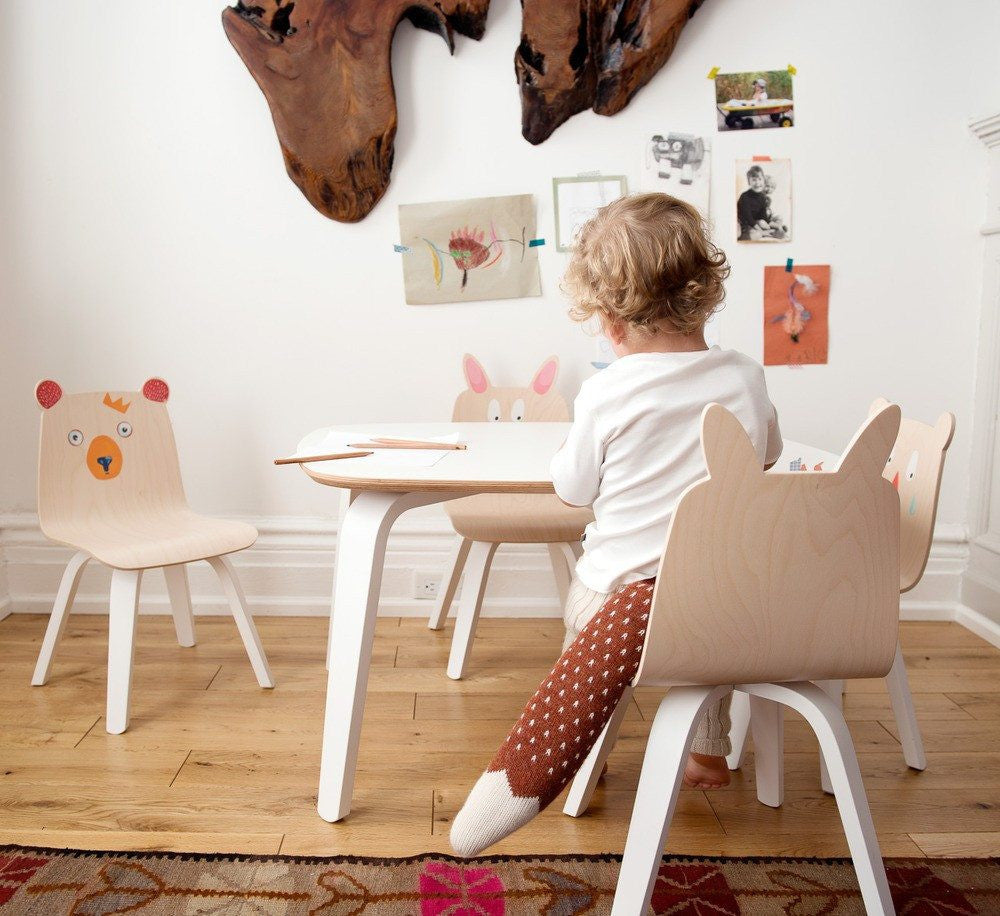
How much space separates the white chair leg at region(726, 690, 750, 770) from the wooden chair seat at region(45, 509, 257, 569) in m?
1.10

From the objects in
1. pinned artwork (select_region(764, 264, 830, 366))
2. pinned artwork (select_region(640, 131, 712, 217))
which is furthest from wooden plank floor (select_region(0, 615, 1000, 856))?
pinned artwork (select_region(640, 131, 712, 217))

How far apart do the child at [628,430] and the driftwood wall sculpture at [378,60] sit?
1.29 meters

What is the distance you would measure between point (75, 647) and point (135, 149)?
1.34 metres

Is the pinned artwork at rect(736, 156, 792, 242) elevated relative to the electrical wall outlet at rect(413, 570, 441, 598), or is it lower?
elevated

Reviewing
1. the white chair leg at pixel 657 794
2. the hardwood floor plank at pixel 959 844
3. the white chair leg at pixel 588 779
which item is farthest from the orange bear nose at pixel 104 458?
the hardwood floor plank at pixel 959 844

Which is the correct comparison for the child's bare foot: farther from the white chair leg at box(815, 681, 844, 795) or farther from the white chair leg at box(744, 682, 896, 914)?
the white chair leg at box(744, 682, 896, 914)

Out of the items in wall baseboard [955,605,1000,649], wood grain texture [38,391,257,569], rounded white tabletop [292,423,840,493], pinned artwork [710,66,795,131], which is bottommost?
wall baseboard [955,605,1000,649]

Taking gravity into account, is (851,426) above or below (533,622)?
above

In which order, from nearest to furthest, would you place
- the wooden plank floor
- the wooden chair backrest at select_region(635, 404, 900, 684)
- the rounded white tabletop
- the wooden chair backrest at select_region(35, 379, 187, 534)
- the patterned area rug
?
the wooden chair backrest at select_region(635, 404, 900, 684), the patterned area rug, the rounded white tabletop, the wooden plank floor, the wooden chair backrest at select_region(35, 379, 187, 534)

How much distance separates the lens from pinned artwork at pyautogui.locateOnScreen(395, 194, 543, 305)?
2633mm

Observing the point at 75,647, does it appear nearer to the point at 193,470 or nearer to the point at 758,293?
the point at 193,470

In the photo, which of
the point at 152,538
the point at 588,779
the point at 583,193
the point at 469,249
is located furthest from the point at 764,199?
the point at 152,538

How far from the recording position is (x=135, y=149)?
2.65 metres

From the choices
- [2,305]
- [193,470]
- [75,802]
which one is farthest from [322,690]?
[2,305]
